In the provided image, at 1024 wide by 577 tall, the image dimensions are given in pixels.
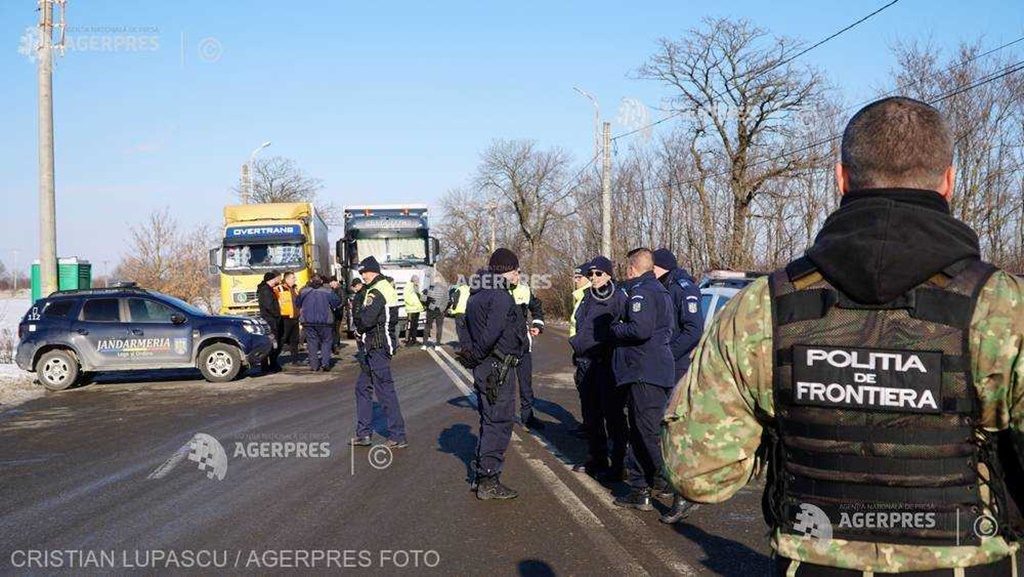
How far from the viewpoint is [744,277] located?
1188 cm

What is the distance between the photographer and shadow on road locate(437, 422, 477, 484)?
341 inches

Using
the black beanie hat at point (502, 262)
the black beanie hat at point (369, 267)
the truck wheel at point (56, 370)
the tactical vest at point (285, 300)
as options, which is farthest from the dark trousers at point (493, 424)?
the tactical vest at point (285, 300)

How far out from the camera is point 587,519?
638 centimetres

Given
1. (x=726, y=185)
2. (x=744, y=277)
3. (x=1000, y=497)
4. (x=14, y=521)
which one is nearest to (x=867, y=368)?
(x=1000, y=497)

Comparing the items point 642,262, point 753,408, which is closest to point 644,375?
point 642,262

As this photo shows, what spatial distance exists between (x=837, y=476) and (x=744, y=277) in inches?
394

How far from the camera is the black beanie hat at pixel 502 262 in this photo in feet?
24.3

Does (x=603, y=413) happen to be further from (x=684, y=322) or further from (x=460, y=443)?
(x=460, y=443)

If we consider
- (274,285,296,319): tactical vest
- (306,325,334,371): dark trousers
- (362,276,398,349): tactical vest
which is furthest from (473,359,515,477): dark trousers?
(274,285,296,319): tactical vest

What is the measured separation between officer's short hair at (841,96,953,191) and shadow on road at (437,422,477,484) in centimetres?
614

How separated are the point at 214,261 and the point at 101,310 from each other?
28.4 feet

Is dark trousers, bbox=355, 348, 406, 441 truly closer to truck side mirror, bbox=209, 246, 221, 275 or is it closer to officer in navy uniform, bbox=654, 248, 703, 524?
officer in navy uniform, bbox=654, 248, 703, 524

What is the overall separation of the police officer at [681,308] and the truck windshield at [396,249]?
1871 cm

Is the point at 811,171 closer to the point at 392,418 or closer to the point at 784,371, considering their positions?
the point at 392,418
